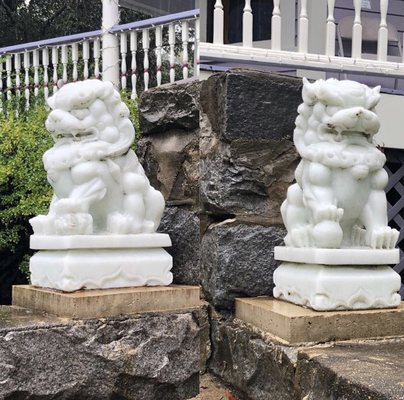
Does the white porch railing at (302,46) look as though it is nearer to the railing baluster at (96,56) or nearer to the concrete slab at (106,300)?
the concrete slab at (106,300)

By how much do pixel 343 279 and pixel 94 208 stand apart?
1006mm

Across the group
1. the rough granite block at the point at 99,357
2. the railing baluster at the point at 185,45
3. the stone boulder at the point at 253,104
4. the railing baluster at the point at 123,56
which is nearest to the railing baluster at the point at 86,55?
the railing baluster at the point at 123,56

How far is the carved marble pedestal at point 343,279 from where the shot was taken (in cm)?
209

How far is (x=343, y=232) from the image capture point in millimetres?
2254

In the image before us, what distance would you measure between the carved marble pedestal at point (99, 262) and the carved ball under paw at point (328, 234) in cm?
66

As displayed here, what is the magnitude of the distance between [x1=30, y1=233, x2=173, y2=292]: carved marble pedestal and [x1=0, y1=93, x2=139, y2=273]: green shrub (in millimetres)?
2163

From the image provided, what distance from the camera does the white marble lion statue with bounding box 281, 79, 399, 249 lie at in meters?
2.13

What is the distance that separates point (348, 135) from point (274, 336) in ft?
2.57

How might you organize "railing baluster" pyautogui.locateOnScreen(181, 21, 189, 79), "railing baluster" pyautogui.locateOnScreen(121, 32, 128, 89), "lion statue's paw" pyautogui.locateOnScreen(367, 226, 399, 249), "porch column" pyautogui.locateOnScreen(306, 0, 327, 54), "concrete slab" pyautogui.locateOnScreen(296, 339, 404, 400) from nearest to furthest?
"concrete slab" pyautogui.locateOnScreen(296, 339, 404, 400) < "lion statue's paw" pyautogui.locateOnScreen(367, 226, 399, 249) < "porch column" pyautogui.locateOnScreen(306, 0, 327, 54) < "railing baluster" pyautogui.locateOnScreen(181, 21, 189, 79) < "railing baluster" pyautogui.locateOnScreen(121, 32, 128, 89)

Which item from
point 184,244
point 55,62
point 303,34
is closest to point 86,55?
point 55,62

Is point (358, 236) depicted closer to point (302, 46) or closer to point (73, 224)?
point (73, 224)

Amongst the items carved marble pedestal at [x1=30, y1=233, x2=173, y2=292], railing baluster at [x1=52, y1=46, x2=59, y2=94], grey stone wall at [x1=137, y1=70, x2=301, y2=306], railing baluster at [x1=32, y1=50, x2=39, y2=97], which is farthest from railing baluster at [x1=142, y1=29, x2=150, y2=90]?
carved marble pedestal at [x1=30, y1=233, x2=173, y2=292]

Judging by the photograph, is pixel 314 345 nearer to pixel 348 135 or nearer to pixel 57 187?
pixel 348 135

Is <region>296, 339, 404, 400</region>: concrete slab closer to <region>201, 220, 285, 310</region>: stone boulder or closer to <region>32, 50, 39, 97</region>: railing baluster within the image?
<region>201, 220, 285, 310</region>: stone boulder
